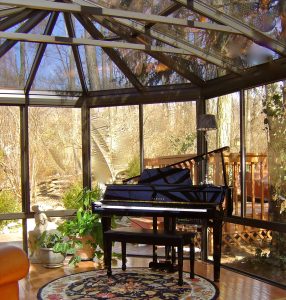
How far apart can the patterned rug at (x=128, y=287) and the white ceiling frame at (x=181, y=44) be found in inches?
100

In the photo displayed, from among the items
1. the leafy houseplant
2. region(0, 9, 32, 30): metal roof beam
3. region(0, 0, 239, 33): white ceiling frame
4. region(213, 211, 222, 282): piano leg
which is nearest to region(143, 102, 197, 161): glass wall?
the leafy houseplant

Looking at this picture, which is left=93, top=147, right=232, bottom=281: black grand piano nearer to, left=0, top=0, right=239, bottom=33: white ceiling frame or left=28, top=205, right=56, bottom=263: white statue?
left=28, top=205, right=56, bottom=263: white statue

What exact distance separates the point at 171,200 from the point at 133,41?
210 centimetres

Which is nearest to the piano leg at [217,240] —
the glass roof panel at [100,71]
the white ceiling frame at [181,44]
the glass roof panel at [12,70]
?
the white ceiling frame at [181,44]

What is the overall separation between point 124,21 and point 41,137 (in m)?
2.52

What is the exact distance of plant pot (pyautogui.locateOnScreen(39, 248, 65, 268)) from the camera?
5746mm

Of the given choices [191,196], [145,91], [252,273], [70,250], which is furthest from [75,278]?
[145,91]

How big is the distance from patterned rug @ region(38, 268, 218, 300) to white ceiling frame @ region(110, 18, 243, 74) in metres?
2.54

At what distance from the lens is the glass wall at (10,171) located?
6492mm

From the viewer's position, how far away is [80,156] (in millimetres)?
6938

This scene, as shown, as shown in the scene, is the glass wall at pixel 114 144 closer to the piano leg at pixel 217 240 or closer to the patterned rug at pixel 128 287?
the patterned rug at pixel 128 287

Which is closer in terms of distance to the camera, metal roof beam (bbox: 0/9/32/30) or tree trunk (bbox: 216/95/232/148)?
metal roof beam (bbox: 0/9/32/30)

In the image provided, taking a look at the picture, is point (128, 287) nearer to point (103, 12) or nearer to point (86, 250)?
point (86, 250)

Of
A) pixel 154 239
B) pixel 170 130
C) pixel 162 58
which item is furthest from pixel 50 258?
pixel 162 58
